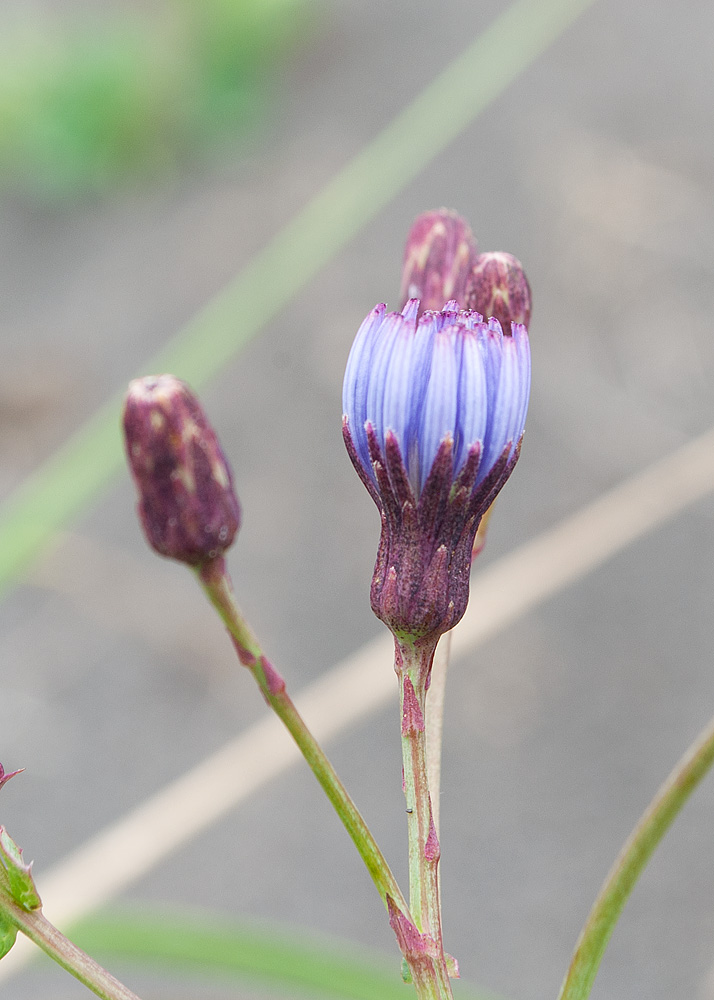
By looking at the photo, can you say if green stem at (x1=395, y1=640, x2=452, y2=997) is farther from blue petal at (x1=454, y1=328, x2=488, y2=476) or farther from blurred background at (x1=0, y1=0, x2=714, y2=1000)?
blurred background at (x1=0, y1=0, x2=714, y2=1000)

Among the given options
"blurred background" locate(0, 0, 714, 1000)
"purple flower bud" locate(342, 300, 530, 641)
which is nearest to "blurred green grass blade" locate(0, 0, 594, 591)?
"purple flower bud" locate(342, 300, 530, 641)

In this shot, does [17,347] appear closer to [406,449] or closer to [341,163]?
[341,163]

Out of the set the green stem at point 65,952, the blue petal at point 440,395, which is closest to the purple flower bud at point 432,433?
the blue petal at point 440,395

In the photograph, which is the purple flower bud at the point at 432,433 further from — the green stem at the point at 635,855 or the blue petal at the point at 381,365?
the green stem at the point at 635,855

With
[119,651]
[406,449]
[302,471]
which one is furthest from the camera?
[302,471]

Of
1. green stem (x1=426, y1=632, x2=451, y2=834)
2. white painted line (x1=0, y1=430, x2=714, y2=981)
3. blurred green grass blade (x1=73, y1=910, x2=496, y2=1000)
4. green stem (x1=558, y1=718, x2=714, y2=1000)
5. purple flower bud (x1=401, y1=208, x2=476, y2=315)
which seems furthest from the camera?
white painted line (x1=0, y1=430, x2=714, y2=981)

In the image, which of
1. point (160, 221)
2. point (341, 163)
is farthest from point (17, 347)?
point (341, 163)

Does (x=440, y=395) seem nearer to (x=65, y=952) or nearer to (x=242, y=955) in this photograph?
(x=65, y=952)
